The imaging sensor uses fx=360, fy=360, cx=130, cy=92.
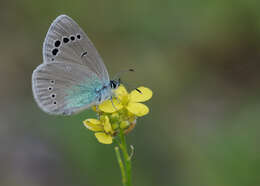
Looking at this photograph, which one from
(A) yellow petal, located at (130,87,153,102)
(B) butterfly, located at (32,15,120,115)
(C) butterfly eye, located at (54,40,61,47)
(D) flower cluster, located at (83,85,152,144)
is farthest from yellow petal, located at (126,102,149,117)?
(C) butterfly eye, located at (54,40,61,47)

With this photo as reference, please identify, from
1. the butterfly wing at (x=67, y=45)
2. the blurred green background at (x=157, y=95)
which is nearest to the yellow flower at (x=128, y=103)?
the butterfly wing at (x=67, y=45)

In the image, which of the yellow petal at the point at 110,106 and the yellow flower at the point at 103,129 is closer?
the yellow flower at the point at 103,129

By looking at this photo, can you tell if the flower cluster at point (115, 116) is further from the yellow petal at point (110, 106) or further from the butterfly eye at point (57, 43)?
the butterfly eye at point (57, 43)

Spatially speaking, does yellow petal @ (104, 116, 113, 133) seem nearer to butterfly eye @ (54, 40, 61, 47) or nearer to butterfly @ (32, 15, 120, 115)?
butterfly @ (32, 15, 120, 115)

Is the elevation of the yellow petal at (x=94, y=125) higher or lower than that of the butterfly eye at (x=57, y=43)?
lower

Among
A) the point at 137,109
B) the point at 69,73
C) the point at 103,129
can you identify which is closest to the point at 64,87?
the point at 69,73

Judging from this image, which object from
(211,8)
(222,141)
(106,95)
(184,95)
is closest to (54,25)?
(106,95)
